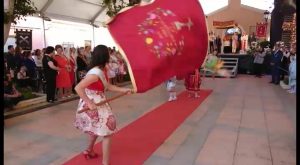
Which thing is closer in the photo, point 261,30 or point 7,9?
point 7,9

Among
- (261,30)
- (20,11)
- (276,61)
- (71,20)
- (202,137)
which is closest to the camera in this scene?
(276,61)

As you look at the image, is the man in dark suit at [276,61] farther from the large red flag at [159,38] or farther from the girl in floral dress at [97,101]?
the girl in floral dress at [97,101]

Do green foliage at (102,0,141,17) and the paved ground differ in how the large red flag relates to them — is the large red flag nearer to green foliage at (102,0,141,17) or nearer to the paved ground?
green foliage at (102,0,141,17)

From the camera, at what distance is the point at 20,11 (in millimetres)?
1859

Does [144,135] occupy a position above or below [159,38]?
below

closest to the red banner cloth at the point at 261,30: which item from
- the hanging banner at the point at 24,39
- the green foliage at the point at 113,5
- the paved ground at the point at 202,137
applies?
the paved ground at the point at 202,137

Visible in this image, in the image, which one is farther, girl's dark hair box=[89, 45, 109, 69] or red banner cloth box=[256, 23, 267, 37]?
girl's dark hair box=[89, 45, 109, 69]

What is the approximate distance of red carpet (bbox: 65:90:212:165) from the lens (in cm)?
300

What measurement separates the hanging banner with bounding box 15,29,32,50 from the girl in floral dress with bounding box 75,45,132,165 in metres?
1.06

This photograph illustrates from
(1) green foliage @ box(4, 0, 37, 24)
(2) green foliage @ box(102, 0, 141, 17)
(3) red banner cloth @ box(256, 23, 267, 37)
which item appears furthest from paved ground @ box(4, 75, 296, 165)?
(2) green foliage @ box(102, 0, 141, 17)

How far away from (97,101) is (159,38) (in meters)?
1.29

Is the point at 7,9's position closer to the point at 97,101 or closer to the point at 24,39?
the point at 24,39

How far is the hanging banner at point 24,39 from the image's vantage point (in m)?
1.13

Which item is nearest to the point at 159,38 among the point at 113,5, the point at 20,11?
the point at 113,5
